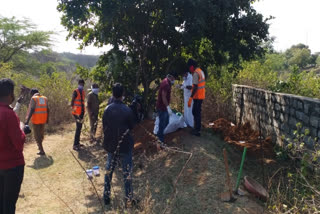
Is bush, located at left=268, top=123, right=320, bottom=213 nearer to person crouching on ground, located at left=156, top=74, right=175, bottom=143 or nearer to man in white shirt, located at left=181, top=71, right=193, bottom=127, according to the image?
man in white shirt, located at left=181, top=71, right=193, bottom=127

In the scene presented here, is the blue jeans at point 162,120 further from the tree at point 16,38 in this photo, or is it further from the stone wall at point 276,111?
the tree at point 16,38

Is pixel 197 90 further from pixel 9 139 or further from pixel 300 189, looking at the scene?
pixel 9 139

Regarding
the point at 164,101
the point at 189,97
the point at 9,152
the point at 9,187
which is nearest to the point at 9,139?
the point at 9,152

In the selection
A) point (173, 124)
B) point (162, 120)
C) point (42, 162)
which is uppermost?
point (162, 120)

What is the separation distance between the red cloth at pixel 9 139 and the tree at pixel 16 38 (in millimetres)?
15151

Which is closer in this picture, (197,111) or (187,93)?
(197,111)

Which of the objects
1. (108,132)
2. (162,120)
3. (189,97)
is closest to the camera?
(108,132)

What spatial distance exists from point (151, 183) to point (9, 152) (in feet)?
8.51

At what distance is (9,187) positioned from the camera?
10.2ft

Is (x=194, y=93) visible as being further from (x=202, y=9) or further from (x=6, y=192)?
(x=6, y=192)

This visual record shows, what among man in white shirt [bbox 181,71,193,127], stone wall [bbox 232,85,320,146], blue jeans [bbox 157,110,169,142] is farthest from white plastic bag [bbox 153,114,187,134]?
stone wall [bbox 232,85,320,146]

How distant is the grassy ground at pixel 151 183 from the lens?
402cm

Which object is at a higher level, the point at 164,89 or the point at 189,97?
the point at 164,89

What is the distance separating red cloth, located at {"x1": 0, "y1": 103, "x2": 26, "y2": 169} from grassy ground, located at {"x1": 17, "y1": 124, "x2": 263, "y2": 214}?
84 centimetres
